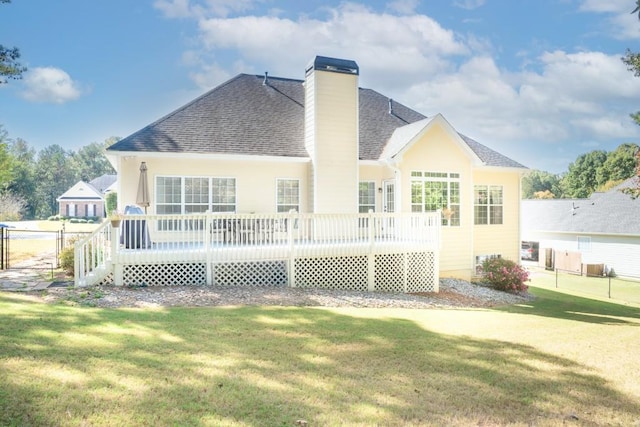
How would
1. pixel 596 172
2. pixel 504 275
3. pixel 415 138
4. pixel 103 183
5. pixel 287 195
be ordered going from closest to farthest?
pixel 287 195 → pixel 415 138 → pixel 504 275 → pixel 596 172 → pixel 103 183

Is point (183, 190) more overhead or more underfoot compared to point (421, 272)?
more overhead

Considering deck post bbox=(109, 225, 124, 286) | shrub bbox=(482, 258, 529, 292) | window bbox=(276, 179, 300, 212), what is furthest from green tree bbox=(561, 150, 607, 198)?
deck post bbox=(109, 225, 124, 286)

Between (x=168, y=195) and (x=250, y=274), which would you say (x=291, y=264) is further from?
(x=168, y=195)

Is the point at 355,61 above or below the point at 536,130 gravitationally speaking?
below

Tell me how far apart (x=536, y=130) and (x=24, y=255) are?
220 ft

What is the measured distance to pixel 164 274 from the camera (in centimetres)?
1160

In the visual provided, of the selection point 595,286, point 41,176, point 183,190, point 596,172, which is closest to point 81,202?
point 41,176

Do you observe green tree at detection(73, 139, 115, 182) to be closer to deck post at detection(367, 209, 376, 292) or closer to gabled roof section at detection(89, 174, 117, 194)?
gabled roof section at detection(89, 174, 117, 194)

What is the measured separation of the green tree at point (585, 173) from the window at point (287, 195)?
65.8 meters

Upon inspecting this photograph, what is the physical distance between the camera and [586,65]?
40.4m

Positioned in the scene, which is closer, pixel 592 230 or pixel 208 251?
pixel 208 251

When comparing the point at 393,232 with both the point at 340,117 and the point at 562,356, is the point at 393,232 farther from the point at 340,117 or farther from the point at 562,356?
the point at 562,356

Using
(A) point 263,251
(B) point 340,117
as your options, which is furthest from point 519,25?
(A) point 263,251

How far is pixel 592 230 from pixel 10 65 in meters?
37.3
